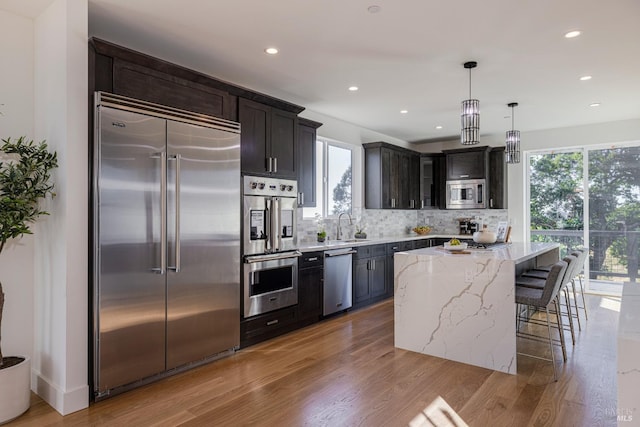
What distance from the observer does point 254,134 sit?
4020mm

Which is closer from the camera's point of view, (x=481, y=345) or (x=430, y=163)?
(x=481, y=345)

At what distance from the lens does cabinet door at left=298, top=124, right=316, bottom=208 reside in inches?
191

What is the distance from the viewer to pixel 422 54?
12.0 feet

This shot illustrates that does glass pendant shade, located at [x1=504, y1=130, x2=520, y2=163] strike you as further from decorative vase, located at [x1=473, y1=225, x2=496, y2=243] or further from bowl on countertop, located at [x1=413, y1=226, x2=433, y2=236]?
bowl on countertop, located at [x1=413, y1=226, x2=433, y2=236]

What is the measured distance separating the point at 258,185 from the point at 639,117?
5.86 metres

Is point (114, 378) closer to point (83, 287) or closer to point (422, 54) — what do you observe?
point (83, 287)

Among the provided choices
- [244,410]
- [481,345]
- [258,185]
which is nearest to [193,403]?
[244,410]

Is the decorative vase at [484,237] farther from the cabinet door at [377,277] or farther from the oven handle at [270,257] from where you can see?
the oven handle at [270,257]

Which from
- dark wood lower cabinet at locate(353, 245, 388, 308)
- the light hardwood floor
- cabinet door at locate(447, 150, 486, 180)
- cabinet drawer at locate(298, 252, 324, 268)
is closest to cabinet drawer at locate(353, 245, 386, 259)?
dark wood lower cabinet at locate(353, 245, 388, 308)

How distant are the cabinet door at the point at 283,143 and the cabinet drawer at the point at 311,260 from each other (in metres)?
0.90

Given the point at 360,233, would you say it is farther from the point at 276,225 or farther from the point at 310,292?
the point at 276,225

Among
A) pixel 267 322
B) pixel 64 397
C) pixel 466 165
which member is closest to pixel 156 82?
pixel 64 397

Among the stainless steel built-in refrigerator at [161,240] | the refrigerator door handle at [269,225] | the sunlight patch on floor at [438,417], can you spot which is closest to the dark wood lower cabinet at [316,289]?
the stainless steel built-in refrigerator at [161,240]

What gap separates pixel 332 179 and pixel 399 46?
9.46 feet
